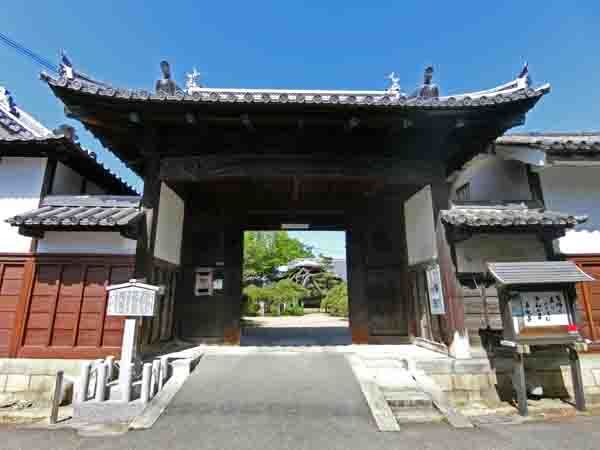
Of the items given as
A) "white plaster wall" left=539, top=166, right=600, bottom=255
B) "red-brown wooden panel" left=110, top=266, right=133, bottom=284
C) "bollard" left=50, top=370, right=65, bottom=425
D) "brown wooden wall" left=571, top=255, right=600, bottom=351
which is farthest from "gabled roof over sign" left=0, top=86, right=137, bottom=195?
"brown wooden wall" left=571, top=255, right=600, bottom=351

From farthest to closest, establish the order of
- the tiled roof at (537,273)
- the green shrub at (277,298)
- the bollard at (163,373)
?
the green shrub at (277,298)
the tiled roof at (537,273)
the bollard at (163,373)

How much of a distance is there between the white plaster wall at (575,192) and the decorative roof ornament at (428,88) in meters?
3.04

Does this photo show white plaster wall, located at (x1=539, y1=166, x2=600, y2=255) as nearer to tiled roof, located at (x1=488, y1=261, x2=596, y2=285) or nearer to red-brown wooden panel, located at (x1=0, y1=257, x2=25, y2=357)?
tiled roof, located at (x1=488, y1=261, x2=596, y2=285)

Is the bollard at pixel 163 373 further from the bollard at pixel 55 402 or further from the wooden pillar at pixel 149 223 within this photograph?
→ the wooden pillar at pixel 149 223

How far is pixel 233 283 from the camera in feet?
23.6

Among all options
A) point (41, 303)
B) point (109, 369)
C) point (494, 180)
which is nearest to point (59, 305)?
point (41, 303)

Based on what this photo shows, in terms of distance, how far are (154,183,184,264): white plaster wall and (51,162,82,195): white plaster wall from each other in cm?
229

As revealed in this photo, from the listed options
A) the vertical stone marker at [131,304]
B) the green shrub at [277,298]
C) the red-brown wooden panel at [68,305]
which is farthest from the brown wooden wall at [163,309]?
the green shrub at [277,298]

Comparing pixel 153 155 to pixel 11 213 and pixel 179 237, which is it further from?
pixel 11 213

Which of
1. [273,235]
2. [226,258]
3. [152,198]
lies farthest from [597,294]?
[273,235]

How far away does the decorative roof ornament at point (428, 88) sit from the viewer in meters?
5.55

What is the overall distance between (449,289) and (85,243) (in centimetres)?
687

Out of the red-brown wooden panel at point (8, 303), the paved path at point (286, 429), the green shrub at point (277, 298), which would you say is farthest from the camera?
the green shrub at point (277, 298)

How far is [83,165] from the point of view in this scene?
21.4ft
